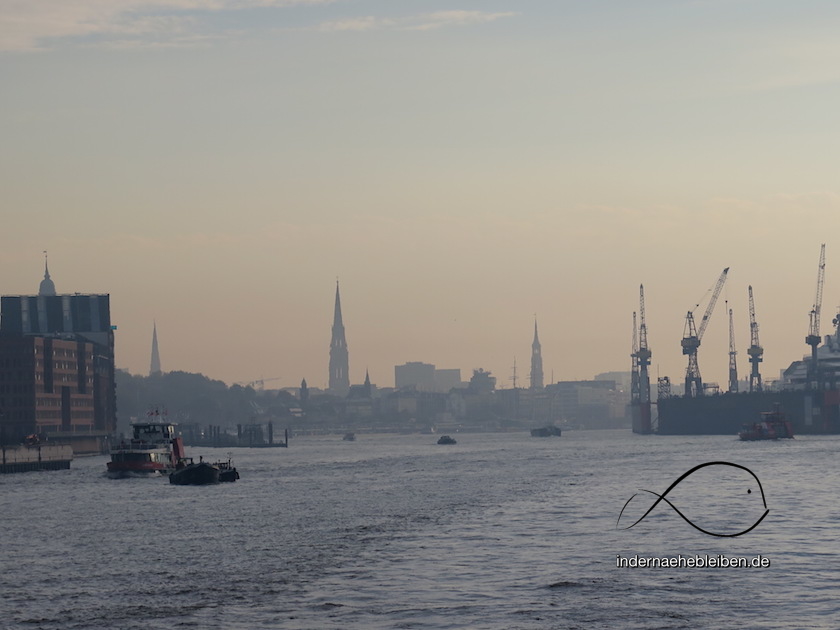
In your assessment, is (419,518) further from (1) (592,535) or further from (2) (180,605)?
(2) (180,605)

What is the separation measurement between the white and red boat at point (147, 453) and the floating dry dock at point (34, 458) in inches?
704

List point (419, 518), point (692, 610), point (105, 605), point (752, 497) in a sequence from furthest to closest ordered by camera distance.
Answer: point (752, 497) < point (419, 518) < point (105, 605) < point (692, 610)

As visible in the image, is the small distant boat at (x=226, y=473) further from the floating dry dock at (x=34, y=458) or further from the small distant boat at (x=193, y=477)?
the floating dry dock at (x=34, y=458)

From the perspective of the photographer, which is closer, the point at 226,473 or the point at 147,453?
the point at 226,473

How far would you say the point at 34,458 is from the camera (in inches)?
6348

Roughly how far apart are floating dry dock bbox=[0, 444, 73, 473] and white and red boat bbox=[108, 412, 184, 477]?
1789 centimetres

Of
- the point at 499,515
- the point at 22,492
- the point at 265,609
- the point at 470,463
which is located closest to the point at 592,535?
the point at 499,515

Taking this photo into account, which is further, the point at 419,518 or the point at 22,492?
the point at 22,492

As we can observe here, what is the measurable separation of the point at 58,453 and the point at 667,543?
11787cm

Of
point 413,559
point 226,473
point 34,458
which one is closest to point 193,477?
point 226,473

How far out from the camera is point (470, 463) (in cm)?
15975

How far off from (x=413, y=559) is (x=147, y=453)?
8055 centimetres

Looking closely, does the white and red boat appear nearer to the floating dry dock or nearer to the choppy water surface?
the floating dry dock

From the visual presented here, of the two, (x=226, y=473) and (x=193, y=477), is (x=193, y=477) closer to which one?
(x=193, y=477)
